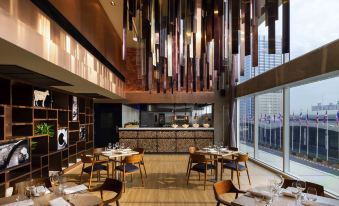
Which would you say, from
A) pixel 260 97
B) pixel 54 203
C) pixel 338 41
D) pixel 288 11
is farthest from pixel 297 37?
pixel 54 203

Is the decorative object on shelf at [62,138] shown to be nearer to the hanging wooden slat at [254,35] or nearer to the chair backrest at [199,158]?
the chair backrest at [199,158]

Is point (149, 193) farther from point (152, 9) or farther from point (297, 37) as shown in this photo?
point (297, 37)

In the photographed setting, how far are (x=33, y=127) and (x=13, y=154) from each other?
3.75ft

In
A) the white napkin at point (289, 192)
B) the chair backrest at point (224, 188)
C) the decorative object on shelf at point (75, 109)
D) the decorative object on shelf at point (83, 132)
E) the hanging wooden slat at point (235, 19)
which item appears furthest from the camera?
the decorative object on shelf at point (83, 132)

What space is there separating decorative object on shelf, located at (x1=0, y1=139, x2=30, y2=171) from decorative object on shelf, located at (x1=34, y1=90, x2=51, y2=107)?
52.1 inches

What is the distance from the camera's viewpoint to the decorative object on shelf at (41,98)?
6664 mm

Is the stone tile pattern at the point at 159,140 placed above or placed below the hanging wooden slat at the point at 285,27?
below

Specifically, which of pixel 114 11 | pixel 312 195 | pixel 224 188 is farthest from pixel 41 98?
pixel 312 195

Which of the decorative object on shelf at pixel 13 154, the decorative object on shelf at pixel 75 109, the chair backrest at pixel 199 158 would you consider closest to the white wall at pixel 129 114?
the decorative object on shelf at pixel 75 109

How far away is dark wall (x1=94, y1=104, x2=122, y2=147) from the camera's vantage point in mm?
12070

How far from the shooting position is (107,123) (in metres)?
12.1

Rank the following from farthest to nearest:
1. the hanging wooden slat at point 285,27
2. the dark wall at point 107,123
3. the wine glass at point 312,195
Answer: the dark wall at point 107,123 < the wine glass at point 312,195 < the hanging wooden slat at point 285,27

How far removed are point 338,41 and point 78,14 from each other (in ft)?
15.0

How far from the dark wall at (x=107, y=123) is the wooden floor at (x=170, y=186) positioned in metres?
3.32
